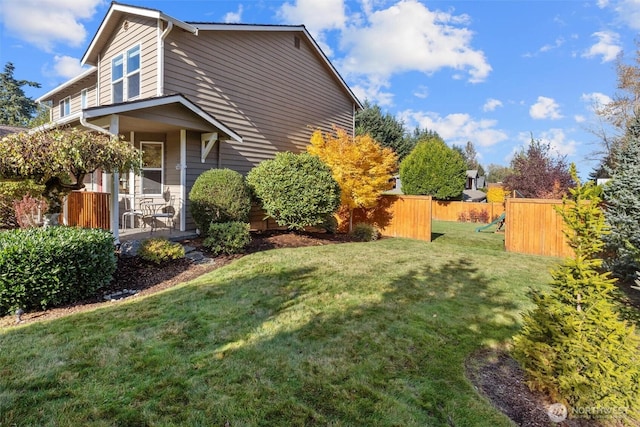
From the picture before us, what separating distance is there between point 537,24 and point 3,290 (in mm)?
14115

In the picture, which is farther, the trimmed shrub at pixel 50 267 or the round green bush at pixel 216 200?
the round green bush at pixel 216 200

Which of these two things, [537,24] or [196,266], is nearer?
[196,266]

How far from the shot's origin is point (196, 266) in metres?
6.66

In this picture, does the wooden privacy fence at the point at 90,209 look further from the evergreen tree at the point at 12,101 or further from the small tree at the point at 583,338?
the evergreen tree at the point at 12,101

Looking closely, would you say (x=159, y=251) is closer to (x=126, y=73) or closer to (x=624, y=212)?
→ (x=126, y=73)

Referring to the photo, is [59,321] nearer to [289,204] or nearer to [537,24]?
[289,204]

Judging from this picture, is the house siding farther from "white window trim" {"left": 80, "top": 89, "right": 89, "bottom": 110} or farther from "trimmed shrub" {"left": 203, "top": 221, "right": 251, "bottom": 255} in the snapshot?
"trimmed shrub" {"left": 203, "top": 221, "right": 251, "bottom": 255}

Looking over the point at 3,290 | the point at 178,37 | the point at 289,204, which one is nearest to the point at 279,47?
the point at 178,37

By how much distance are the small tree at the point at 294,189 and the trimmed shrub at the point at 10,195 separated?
5.93m

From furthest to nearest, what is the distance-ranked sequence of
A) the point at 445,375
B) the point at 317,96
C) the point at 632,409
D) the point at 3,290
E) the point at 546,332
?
the point at 317,96 < the point at 3,290 < the point at 445,375 < the point at 546,332 < the point at 632,409

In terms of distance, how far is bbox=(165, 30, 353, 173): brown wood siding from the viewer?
9.66 meters

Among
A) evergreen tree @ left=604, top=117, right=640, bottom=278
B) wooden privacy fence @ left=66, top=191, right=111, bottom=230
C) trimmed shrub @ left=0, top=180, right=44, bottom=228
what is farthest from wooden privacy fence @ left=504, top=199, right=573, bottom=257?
trimmed shrub @ left=0, top=180, right=44, bottom=228

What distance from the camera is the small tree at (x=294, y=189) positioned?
8875mm

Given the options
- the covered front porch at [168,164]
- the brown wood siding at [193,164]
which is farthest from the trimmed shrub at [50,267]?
the brown wood siding at [193,164]
